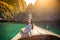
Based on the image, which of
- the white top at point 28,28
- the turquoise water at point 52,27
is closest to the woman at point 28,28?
the white top at point 28,28

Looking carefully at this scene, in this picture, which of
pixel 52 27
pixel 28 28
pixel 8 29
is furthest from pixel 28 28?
pixel 52 27

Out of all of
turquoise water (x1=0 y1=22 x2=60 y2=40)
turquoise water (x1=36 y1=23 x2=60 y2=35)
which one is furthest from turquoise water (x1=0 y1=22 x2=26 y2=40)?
turquoise water (x1=36 y1=23 x2=60 y2=35)

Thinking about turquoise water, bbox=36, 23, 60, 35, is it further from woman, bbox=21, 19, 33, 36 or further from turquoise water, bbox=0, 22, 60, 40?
turquoise water, bbox=0, 22, 60, 40

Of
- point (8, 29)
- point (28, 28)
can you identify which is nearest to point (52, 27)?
point (28, 28)

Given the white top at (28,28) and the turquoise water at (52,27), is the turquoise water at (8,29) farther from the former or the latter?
the turquoise water at (52,27)

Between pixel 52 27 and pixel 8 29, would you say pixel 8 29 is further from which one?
pixel 52 27

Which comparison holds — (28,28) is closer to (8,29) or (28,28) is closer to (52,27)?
(8,29)

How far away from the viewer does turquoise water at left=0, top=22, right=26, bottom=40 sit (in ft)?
10.2

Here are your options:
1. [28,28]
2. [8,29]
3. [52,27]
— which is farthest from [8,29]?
[52,27]

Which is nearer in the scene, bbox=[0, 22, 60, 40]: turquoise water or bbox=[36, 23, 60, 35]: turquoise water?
bbox=[0, 22, 60, 40]: turquoise water

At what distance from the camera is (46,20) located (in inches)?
129

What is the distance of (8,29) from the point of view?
3145mm

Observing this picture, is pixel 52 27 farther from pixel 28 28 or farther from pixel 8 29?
pixel 8 29

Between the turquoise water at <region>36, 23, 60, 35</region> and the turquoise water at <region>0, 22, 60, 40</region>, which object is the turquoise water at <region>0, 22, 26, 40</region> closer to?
the turquoise water at <region>0, 22, 60, 40</region>
